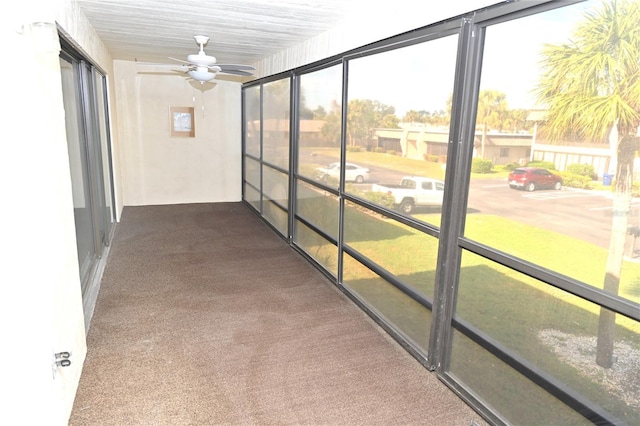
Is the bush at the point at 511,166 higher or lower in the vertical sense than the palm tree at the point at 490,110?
lower

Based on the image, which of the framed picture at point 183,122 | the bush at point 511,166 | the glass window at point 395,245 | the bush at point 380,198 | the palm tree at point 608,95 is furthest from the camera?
the framed picture at point 183,122

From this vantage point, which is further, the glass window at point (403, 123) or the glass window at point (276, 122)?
the glass window at point (276, 122)

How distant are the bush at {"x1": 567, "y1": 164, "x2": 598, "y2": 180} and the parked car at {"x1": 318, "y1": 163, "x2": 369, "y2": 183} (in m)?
1.97

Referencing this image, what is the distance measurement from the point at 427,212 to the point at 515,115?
0.95 metres

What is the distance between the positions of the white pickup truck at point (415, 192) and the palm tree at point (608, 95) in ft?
3.25

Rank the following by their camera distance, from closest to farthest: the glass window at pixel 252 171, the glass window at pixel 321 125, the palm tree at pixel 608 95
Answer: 1. the palm tree at pixel 608 95
2. the glass window at pixel 321 125
3. the glass window at pixel 252 171

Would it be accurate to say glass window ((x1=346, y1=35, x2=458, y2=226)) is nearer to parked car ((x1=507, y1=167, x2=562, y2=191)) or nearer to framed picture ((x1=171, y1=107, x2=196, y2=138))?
parked car ((x1=507, y1=167, x2=562, y2=191))

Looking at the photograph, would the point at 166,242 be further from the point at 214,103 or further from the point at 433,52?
the point at 433,52

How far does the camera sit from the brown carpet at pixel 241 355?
8.25ft

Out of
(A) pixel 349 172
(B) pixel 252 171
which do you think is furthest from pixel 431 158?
(B) pixel 252 171

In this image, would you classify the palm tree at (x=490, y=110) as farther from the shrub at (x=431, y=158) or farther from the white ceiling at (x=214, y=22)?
the white ceiling at (x=214, y=22)

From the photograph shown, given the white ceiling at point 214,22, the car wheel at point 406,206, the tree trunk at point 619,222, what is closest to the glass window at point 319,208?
the car wheel at point 406,206

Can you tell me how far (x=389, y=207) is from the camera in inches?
136

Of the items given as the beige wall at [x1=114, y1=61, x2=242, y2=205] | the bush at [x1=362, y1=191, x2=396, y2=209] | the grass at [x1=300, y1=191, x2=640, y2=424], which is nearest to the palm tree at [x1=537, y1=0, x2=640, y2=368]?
the grass at [x1=300, y1=191, x2=640, y2=424]
